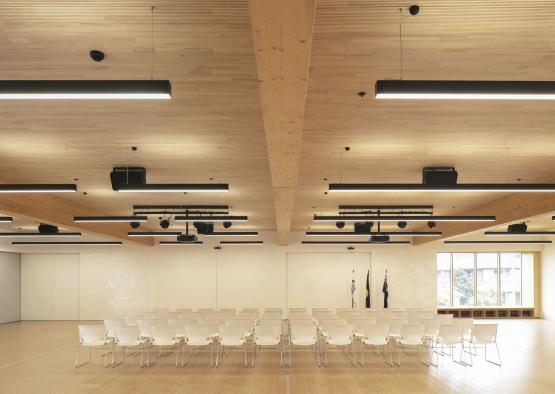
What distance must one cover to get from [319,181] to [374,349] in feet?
16.5

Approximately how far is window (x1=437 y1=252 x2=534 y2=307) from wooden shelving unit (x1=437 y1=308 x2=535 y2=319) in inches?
13.1

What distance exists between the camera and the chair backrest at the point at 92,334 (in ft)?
32.4

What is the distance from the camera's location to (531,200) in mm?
10750

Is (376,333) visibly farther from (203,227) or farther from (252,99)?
(203,227)

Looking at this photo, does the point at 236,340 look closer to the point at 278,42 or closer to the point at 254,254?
the point at 278,42

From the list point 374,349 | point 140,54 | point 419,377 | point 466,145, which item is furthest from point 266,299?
point 140,54

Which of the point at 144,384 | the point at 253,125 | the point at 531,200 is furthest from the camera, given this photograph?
the point at 531,200

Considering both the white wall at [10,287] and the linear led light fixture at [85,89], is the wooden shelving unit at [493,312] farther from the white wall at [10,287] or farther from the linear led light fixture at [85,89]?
the linear led light fixture at [85,89]

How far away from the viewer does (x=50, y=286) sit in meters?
21.5

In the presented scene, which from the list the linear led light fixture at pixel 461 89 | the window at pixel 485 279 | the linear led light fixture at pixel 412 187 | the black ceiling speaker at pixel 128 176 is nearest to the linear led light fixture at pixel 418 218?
the linear led light fixture at pixel 412 187

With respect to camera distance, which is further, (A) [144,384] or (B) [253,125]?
(A) [144,384]

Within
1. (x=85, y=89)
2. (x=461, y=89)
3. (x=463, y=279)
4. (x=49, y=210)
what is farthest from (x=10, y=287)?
(x=461, y=89)

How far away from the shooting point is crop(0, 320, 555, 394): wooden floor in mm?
8070

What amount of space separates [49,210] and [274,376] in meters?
6.60
